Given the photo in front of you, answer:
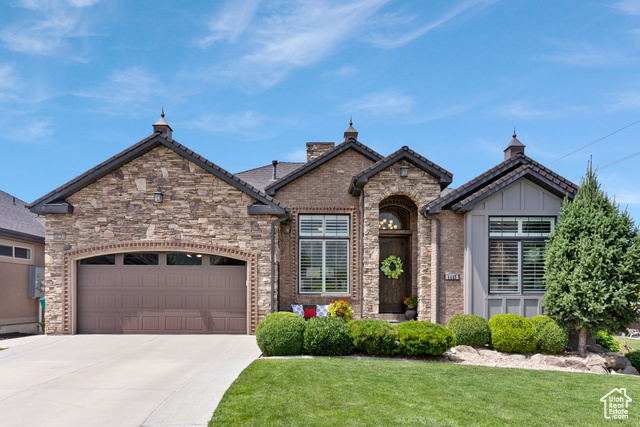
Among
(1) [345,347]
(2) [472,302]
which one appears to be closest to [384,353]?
(1) [345,347]

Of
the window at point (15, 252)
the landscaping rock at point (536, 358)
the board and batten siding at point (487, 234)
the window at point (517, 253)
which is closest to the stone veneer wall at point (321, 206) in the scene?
the board and batten siding at point (487, 234)

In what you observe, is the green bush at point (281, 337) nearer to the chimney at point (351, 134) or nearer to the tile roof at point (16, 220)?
the chimney at point (351, 134)

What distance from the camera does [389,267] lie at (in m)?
15.7

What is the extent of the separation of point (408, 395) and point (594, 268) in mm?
6694

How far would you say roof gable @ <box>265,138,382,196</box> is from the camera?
1559 cm

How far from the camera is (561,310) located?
448 inches

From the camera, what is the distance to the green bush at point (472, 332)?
1114 cm

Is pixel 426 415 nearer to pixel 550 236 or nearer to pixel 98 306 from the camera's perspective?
pixel 550 236

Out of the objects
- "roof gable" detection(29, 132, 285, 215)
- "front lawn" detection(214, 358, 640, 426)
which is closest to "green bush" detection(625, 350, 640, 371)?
"front lawn" detection(214, 358, 640, 426)

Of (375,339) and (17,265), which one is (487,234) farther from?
(17,265)

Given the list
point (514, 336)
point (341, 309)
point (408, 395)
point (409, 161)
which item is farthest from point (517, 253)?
point (408, 395)

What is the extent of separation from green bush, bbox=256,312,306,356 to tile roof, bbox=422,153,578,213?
5.56 meters

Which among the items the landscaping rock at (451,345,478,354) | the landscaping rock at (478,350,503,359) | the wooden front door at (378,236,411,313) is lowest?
the landscaping rock at (478,350,503,359)

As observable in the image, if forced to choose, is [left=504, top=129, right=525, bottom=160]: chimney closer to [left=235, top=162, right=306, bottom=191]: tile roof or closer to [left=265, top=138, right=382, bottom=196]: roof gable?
[left=265, top=138, right=382, bottom=196]: roof gable
